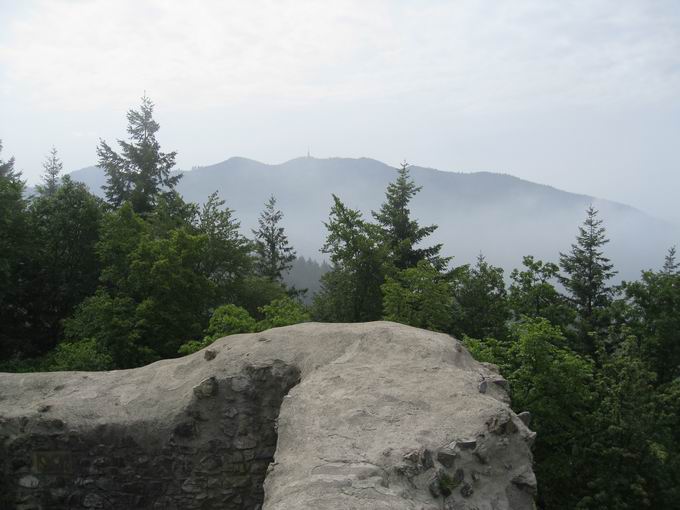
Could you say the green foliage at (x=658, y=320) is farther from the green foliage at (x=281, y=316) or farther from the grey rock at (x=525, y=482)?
the grey rock at (x=525, y=482)

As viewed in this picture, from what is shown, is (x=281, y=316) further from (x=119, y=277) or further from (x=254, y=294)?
(x=254, y=294)

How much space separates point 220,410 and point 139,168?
90.2 feet

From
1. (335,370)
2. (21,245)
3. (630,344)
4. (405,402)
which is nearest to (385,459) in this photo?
(405,402)

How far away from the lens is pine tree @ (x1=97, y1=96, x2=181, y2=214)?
3272 cm

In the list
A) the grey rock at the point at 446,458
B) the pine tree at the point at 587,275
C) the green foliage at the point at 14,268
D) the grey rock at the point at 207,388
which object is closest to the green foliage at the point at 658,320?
the pine tree at the point at 587,275

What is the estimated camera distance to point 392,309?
19.1 metres

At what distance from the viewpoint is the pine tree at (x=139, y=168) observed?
32.7 metres

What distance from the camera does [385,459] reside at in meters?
5.97

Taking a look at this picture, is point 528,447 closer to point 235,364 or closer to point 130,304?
point 235,364

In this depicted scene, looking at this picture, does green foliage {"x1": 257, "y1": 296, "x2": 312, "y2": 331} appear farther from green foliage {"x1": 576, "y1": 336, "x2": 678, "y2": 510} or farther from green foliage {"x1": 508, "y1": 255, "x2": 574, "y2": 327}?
green foliage {"x1": 508, "y1": 255, "x2": 574, "y2": 327}

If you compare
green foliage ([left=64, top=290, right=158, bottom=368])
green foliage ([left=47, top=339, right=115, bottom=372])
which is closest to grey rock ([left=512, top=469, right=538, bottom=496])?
green foliage ([left=47, top=339, right=115, bottom=372])

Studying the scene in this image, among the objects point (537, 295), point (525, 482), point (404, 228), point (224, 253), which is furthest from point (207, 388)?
point (404, 228)

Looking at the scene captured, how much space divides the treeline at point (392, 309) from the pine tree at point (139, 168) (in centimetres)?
46

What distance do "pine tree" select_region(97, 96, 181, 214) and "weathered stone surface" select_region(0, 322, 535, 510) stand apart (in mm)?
23286
